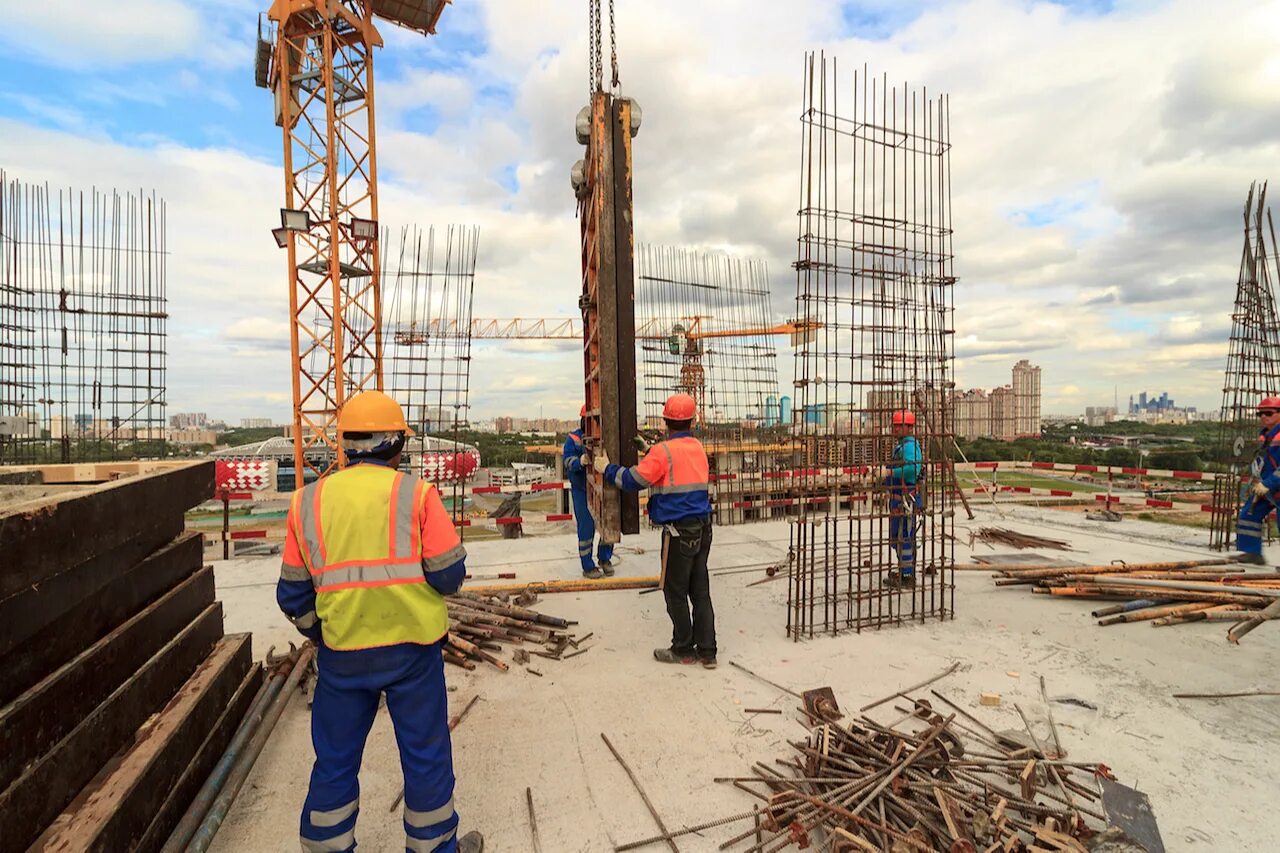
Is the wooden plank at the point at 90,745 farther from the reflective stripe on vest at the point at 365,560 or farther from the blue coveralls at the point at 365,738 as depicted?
the reflective stripe on vest at the point at 365,560

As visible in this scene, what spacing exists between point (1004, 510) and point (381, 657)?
13.7 m

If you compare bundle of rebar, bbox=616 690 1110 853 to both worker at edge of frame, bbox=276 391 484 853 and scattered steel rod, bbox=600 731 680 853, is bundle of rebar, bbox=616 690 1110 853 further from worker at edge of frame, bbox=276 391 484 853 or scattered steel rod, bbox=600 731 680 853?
worker at edge of frame, bbox=276 391 484 853

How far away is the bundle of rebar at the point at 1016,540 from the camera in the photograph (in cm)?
930

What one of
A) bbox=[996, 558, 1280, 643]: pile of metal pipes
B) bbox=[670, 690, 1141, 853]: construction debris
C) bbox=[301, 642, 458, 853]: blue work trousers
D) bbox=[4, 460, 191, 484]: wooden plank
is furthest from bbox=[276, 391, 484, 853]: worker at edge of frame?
bbox=[996, 558, 1280, 643]: pile of metal pipes

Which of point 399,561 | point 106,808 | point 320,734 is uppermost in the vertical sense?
point 399,561

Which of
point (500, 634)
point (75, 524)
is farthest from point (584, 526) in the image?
point (75, 524)

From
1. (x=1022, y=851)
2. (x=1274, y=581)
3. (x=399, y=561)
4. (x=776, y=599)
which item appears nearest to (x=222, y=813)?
(x=399, y=561)

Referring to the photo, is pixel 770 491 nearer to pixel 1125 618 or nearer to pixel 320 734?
pixel 1125 618

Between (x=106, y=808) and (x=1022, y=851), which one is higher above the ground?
(x=106, y=808)

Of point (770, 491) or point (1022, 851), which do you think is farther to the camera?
point (770, 491)

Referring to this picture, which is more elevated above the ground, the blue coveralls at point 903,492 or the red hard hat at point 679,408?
the red hard hat at point 679,408

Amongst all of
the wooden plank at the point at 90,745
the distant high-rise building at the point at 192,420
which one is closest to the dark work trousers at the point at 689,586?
the wooden plank at the point at 90,745

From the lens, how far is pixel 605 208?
515 cm

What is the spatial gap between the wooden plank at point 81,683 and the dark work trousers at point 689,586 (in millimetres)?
3348
